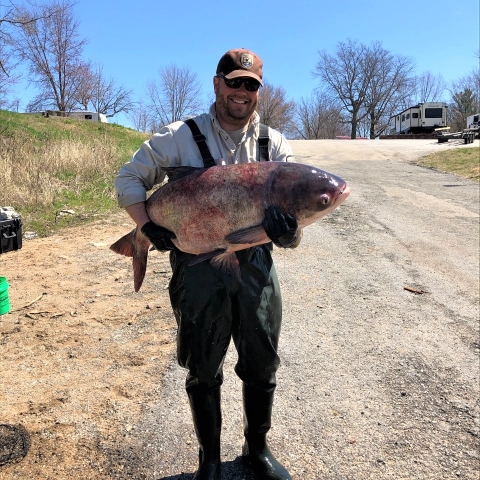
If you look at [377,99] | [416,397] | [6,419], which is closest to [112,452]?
[6,419]

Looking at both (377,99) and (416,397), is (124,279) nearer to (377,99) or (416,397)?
(416,397)

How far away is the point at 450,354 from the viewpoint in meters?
3.80

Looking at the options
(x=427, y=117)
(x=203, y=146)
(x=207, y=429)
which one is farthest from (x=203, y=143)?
(x=427, y=117)

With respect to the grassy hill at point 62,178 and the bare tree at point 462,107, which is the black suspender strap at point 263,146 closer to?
the grassy hill at point 62,178

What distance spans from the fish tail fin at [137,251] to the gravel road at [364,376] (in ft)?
3.49

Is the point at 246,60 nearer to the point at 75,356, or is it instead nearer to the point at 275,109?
the point at 75,356

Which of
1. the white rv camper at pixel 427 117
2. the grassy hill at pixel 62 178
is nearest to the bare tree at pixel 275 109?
the white rv camper at pixel 427 117

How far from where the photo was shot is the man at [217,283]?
211cm

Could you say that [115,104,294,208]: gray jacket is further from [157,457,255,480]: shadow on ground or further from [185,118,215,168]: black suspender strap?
[157,457,255,480]: shadow on ground

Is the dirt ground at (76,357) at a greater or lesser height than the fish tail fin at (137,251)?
lesser

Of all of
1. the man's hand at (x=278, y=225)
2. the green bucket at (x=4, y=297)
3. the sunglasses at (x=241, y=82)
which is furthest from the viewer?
the green bucket at (x=4, y=297)

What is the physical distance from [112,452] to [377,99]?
60.5m

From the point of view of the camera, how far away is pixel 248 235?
189 cm

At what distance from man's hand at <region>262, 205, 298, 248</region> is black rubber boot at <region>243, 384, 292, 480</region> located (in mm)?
877
